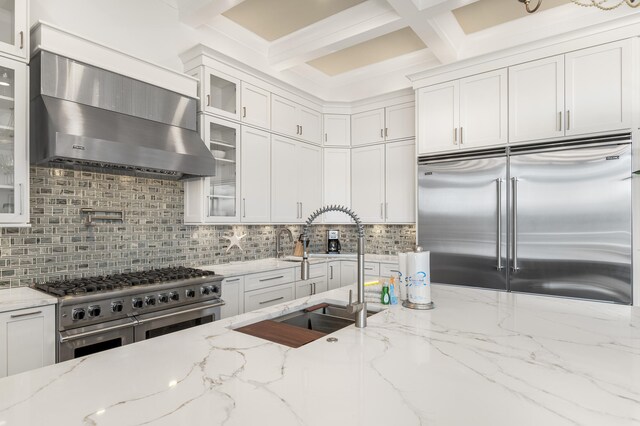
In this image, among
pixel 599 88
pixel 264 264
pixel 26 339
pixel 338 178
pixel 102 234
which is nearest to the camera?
pixel 26 339

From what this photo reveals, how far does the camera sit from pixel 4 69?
7.37 feet

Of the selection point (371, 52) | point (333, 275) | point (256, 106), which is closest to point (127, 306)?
point (256, 106)

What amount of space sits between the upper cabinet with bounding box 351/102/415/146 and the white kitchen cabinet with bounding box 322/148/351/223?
0.80 feet

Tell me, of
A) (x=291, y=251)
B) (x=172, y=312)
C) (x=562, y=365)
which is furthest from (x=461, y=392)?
A: (x=291, y=251)

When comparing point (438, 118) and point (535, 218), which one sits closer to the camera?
→ point (535, 218)

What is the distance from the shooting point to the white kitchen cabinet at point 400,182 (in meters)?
4.38

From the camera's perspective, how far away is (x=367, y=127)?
4.77 m

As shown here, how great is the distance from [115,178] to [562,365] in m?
3.07

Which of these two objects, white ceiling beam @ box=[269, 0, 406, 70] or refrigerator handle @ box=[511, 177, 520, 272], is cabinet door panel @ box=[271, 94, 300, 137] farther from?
refrigerator handle @ box=[511, 177, 520, 272]

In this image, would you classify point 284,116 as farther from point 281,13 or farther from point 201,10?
point 201,10

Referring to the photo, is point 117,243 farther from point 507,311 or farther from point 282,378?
point 507,311

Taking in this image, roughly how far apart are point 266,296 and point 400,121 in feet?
8.40

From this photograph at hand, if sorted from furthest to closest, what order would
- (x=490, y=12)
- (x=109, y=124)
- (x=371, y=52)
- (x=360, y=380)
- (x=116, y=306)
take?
1. (x=371, y=52)
2. (x=490, y=12)
3. (x=109, y=124)
4. (x=116, y=306)
5. (x=360, y=380)

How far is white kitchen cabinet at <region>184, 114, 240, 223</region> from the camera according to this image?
3328mm
